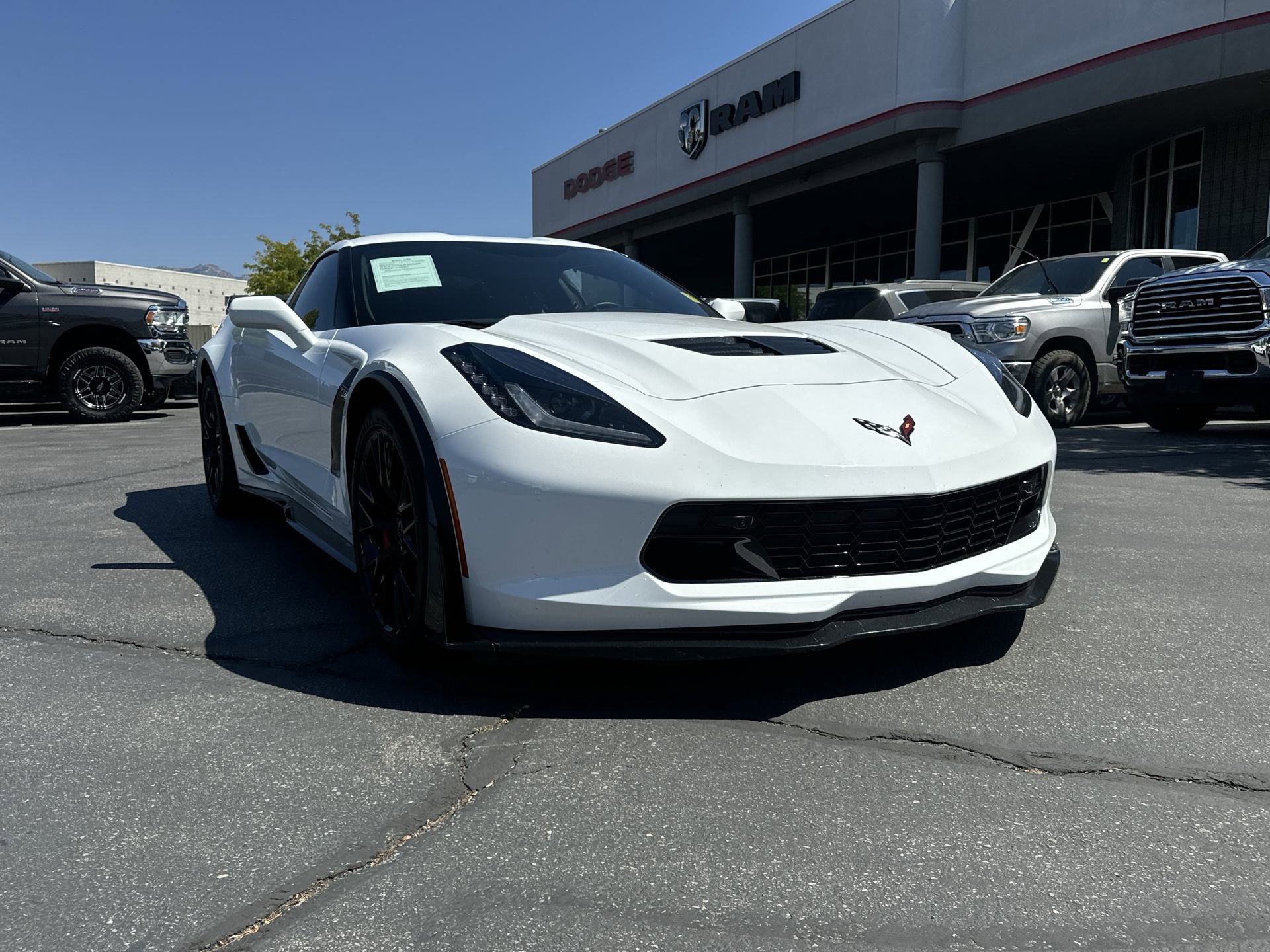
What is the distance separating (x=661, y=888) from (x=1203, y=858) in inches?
39.2

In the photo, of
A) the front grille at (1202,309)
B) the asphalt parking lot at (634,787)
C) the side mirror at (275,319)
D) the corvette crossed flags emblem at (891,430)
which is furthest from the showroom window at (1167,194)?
the side mirror at (275,319)

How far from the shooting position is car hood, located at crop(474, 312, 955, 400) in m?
2.89

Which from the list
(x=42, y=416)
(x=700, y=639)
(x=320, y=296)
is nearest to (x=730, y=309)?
(x=320, y=296)

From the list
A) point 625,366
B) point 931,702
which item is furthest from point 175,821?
point 931,702

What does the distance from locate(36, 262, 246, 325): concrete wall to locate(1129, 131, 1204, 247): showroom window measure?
41402 millimetres

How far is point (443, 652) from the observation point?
292 cm

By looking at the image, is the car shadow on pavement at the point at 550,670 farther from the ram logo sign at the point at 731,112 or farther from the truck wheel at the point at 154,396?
the ram logo sign at the point at 731,112

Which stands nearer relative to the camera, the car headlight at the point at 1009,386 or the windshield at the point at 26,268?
the car headlight at the point at 1009,386

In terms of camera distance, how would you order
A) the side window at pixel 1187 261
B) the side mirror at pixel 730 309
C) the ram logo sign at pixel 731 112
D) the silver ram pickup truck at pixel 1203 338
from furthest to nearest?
the ram logo sign at pixel 731 112, the side window at pixel 1187 261, the silver ram pickup truck at pixel 1203 338, the side mirror at pixel 730 309

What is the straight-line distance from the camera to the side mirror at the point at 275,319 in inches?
150

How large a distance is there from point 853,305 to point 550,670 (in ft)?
32.0

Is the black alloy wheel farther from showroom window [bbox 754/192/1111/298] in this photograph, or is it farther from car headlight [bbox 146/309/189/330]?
showroom window [bbox 754/192/1111/298]

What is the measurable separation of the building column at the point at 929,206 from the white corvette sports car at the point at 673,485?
1633 cm

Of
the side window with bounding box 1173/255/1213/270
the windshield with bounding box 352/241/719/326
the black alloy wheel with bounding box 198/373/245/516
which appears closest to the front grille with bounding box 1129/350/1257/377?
the side window with bounding box 1173/255/1213/270
